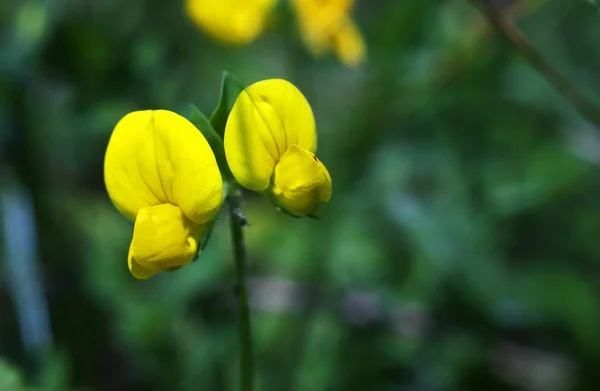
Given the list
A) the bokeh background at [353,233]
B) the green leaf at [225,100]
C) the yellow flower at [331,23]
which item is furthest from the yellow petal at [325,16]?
the green leaf at [225,100]

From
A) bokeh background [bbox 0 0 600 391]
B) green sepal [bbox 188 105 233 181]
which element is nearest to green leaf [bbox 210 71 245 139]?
green sepal [bbox 188 105 233 181]

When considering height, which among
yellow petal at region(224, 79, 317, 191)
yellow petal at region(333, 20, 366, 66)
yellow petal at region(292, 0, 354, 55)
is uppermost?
yellow petal at region(292, 0, 354, 55)

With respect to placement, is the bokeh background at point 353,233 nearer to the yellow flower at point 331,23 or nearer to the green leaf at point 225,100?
the yellow flower at point 331,23

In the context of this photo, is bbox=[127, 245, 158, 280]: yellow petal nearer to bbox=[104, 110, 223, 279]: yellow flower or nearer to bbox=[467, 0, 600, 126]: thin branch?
bbox=[104, 110, 223, 279]: yellow flower

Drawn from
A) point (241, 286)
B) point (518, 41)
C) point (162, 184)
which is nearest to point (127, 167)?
point (162, 184)

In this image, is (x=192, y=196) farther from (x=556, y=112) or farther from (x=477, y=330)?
(x=556, y=112)

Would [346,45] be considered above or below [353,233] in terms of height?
above

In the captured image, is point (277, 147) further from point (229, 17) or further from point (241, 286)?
point (229, 17)
